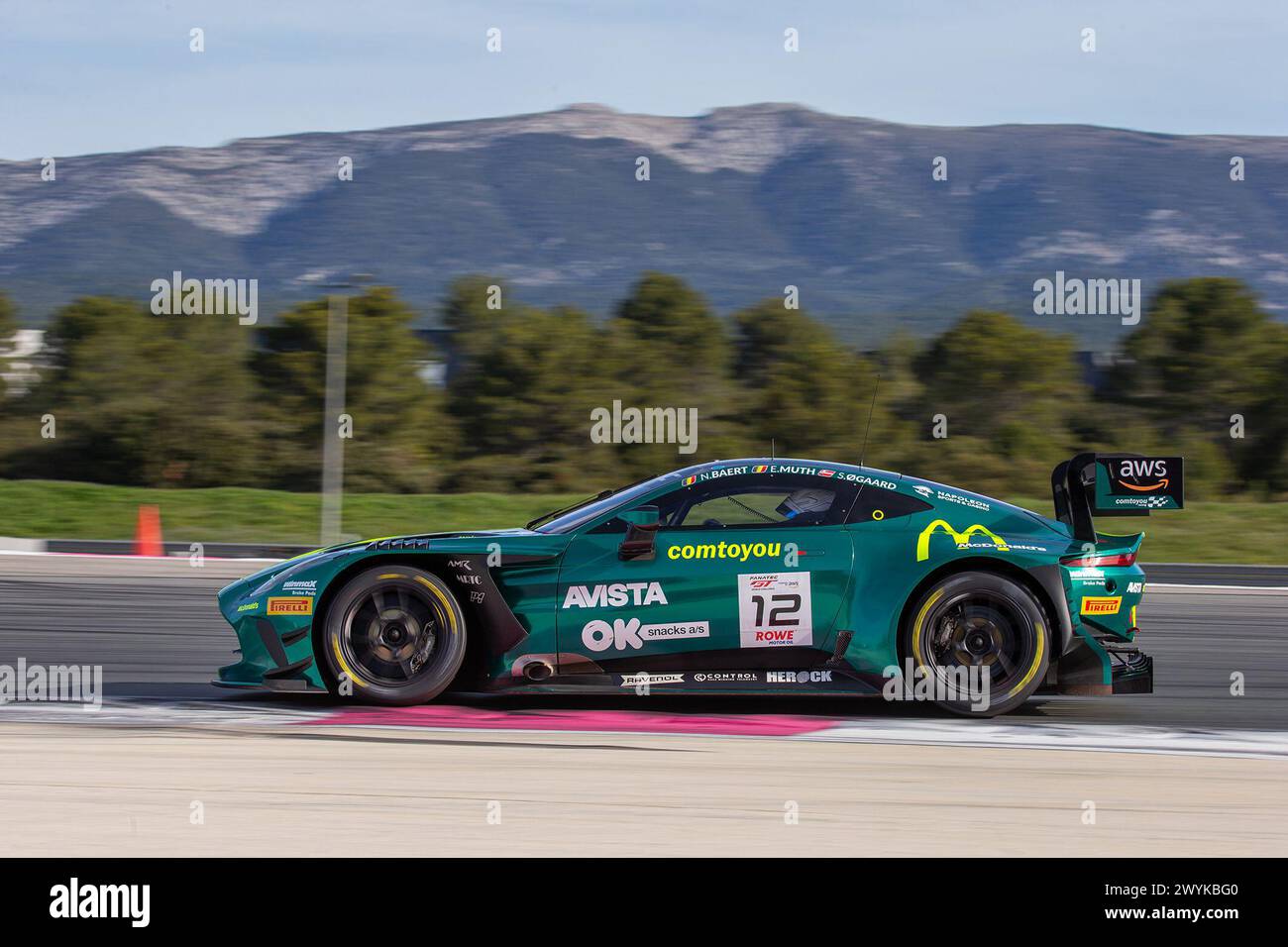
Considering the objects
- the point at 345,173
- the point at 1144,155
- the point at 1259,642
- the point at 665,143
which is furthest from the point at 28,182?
the point at 1259,642

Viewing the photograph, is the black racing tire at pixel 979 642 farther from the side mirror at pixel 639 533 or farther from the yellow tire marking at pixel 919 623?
the side mirror at pixel 639 533

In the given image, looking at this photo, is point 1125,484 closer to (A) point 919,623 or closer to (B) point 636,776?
(A) point 919,623

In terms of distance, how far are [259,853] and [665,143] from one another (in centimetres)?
11950

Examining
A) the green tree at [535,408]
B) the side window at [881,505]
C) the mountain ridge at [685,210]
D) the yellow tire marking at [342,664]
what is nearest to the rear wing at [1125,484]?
the side window at [881,505]

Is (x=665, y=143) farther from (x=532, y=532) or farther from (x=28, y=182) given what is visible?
(x=532, y=532)

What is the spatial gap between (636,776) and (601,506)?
6.09ft

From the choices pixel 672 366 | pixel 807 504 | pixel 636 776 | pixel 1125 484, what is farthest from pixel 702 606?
pixel 672 366

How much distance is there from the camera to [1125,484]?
6598 mm

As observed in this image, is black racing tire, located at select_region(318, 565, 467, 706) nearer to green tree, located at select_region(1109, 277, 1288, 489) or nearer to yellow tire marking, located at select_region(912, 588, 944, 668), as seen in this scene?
yellow tire marking, located at select_region(912, 588, 944, 668)

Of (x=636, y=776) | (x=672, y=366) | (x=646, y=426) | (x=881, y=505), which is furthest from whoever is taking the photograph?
(x=672, y=366)

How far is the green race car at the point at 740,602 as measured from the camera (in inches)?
255

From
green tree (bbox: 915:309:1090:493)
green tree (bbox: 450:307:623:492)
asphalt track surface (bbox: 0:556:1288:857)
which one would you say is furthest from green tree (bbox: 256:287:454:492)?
asphalt track surface (bbox: 0:556:1288:857)

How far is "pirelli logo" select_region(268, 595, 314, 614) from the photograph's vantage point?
6527 mm
